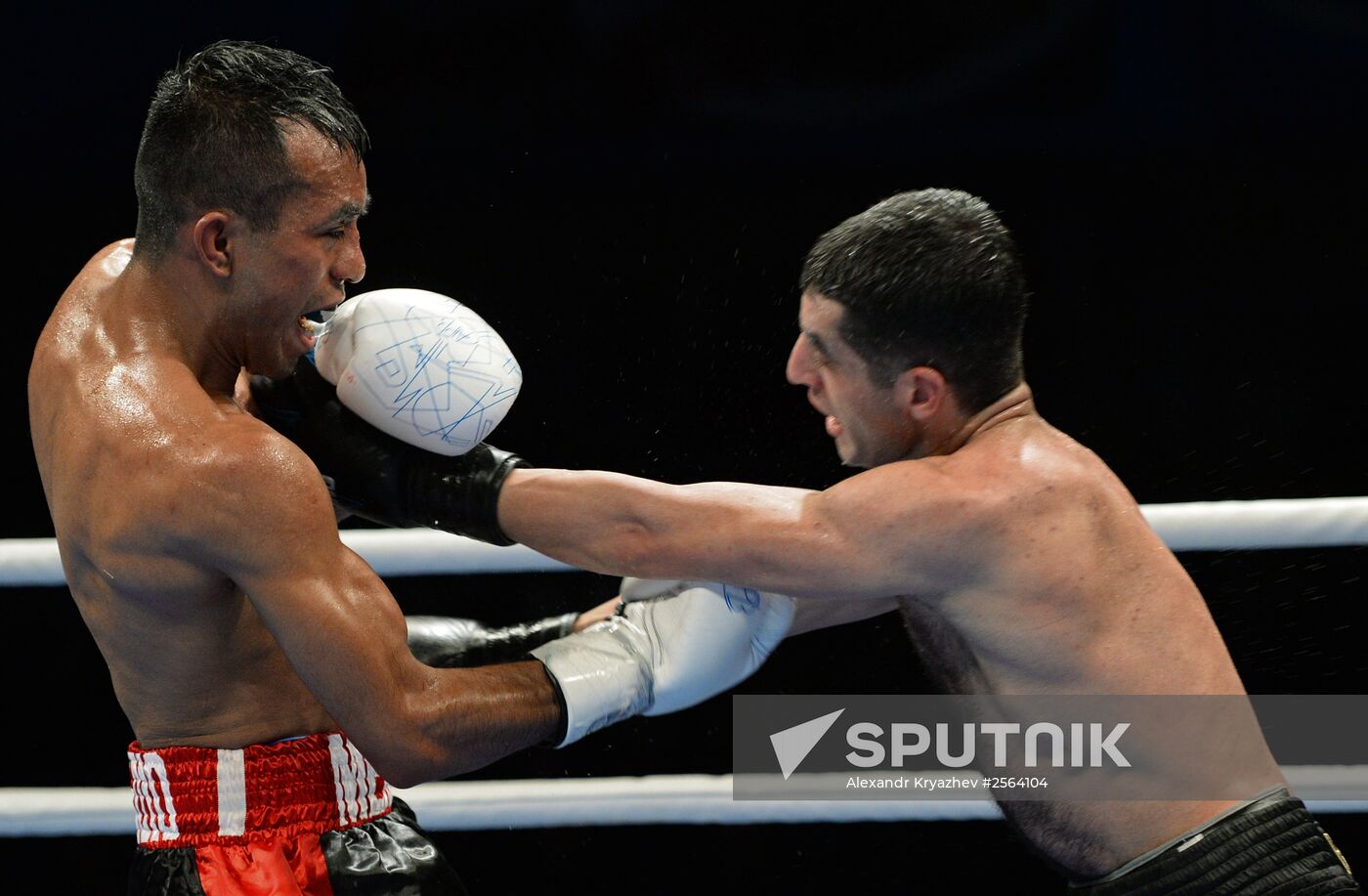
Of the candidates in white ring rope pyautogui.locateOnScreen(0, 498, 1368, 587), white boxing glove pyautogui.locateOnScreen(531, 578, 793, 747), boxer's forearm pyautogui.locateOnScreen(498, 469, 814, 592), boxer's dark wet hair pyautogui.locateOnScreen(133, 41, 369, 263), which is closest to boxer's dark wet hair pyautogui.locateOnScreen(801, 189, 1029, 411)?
boxer's forearm pyautogui.locateOnScreen(498, 469, 814, 592)

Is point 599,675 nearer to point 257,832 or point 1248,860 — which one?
point 257,832

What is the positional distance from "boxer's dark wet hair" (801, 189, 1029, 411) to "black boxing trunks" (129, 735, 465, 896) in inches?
35.5

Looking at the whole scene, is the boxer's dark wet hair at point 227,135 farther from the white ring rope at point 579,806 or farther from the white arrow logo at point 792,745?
the white arrow logo at point 792,745

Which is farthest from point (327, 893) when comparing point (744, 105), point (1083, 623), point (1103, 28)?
point (1103, 28)

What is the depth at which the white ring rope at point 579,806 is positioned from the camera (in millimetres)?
2416

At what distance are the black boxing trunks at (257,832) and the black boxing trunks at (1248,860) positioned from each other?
2.95 feet

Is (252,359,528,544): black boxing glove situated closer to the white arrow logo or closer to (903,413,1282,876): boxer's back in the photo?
(903,413,1282,876): boxer's back

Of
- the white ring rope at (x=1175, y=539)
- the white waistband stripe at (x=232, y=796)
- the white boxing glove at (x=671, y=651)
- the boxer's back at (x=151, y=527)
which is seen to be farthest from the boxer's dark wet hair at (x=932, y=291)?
the white waistband stripe at (x=232, y=796)

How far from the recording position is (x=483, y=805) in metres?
2.46

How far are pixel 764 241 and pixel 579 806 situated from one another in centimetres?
171

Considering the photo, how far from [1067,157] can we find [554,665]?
2421 mm

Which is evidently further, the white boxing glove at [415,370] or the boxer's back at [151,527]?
the white boxing glove at [415,370]

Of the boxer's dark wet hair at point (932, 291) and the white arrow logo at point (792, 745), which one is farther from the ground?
the boxer's dark wet hair at point (932, 291)

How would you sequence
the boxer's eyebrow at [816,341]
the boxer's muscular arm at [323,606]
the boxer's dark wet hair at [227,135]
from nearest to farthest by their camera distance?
the boxer's muscular arm at [323,606]
the boxer's dark wet hair at [227,135]
the boxer's eyebrow at [816,341]
